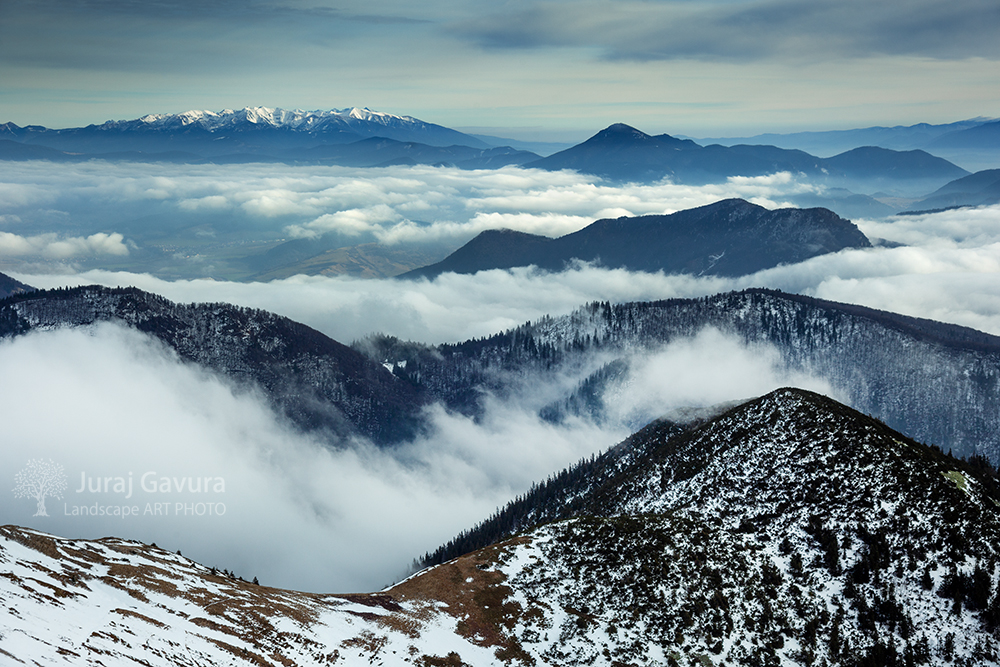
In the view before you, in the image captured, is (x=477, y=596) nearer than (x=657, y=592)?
No

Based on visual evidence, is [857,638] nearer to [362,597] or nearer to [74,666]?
[362,597]

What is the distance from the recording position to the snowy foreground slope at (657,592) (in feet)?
251

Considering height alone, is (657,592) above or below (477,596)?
above

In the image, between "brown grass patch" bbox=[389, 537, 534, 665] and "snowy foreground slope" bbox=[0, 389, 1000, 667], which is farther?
"brown grass patch" bbox=[389, 537, 534, 665]

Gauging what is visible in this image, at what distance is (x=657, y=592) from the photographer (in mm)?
94625

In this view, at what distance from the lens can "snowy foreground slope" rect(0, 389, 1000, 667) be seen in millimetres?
76500

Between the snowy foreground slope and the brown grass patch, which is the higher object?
the snowy foreground slope

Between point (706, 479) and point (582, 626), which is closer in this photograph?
point (582, 626)

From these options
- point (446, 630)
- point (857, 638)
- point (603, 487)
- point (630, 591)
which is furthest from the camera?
point (603, 487)

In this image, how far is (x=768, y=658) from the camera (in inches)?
3260

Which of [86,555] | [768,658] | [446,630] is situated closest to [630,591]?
[768,658]

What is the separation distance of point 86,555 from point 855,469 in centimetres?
12417

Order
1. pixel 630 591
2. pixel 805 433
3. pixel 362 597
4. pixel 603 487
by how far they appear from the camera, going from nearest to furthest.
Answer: pixel 630 591, pixel 362 597, pixel 805 433, pixel 603 487

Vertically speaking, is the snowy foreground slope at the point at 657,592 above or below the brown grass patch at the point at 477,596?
above
